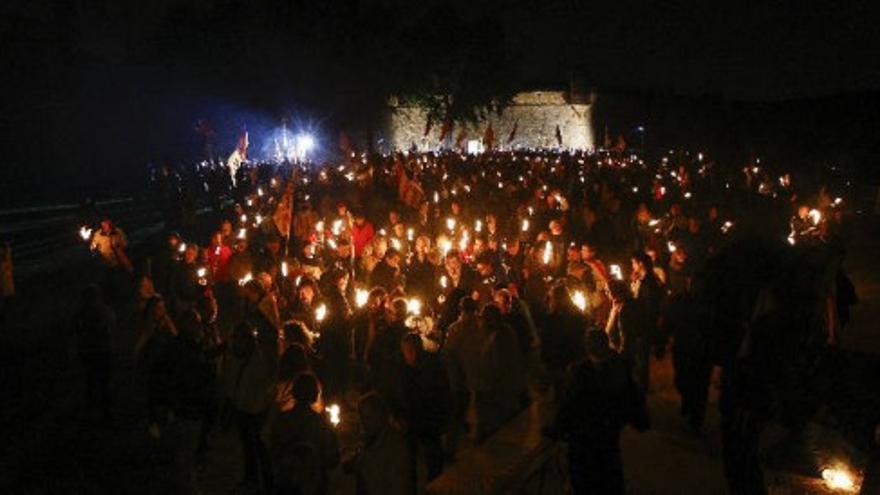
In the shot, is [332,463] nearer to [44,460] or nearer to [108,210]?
[44,460]

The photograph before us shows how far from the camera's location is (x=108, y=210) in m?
28.2

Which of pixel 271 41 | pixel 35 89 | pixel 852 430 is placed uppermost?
pixel 271 41

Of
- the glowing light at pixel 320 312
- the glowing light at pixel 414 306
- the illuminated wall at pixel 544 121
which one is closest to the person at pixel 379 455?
the glowing light at pixel 320 312

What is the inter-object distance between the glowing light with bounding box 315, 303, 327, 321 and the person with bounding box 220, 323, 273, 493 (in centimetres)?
183

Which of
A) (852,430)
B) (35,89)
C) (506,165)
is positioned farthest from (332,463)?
(35,89)

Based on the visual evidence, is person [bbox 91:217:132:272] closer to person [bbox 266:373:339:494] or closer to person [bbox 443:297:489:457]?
person [bbox 443:297:489:457]

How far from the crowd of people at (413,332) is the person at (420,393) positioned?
0.01m

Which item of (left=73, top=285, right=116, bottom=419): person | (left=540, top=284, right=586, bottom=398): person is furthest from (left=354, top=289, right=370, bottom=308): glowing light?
(left=73, top=285, right=116, bottom=419): person

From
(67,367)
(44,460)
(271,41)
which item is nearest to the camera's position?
(44,460)

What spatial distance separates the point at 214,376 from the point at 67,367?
5.06m

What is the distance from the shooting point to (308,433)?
5363 mm

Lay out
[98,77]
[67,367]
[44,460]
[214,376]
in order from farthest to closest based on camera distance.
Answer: [98,77] < [67,367] < [44,460] < [214,376]

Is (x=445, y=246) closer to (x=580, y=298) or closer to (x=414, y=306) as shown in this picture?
(x=414, y=306)

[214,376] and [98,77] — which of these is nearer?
[214,376]
